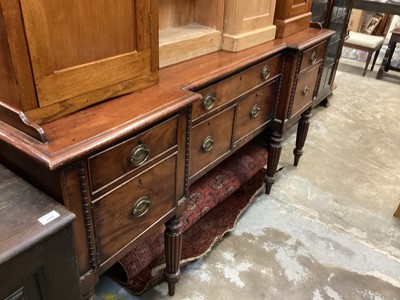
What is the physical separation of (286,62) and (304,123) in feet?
2.27

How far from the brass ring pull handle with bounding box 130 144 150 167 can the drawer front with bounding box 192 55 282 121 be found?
359mm

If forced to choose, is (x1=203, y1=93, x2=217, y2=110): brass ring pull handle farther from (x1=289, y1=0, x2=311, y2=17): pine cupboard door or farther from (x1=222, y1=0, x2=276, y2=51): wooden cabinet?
(x1=289, y1=0, x2=311, y2=17): pine cupboard door

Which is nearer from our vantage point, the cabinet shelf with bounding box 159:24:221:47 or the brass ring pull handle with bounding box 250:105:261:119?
the cabinet shelf with bounding box 159:24:221:47

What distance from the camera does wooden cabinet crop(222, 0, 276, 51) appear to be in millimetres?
1646

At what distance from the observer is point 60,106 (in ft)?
3.25

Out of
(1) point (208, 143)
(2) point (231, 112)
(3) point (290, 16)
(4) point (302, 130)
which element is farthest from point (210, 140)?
(4) point (302, 130)

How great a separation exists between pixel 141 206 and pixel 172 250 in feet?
1.37

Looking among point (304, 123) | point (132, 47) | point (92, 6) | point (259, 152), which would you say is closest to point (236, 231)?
point (259, 152)

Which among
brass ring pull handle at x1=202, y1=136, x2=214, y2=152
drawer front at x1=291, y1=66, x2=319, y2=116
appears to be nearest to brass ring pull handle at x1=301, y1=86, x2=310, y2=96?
drawer front at x1=291, y1=66, x2=319, y2=116

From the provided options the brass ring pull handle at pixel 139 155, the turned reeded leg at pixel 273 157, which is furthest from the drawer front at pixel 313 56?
the brass ring pull handle at pixel 139 155

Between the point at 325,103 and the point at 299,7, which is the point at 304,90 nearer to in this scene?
the point at 299,7

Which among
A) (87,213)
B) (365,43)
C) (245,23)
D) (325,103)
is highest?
(245,23)

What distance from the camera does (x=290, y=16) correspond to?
1982 mm

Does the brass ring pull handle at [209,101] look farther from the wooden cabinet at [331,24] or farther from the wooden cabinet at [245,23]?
the wooden cabinet at [331,24]
